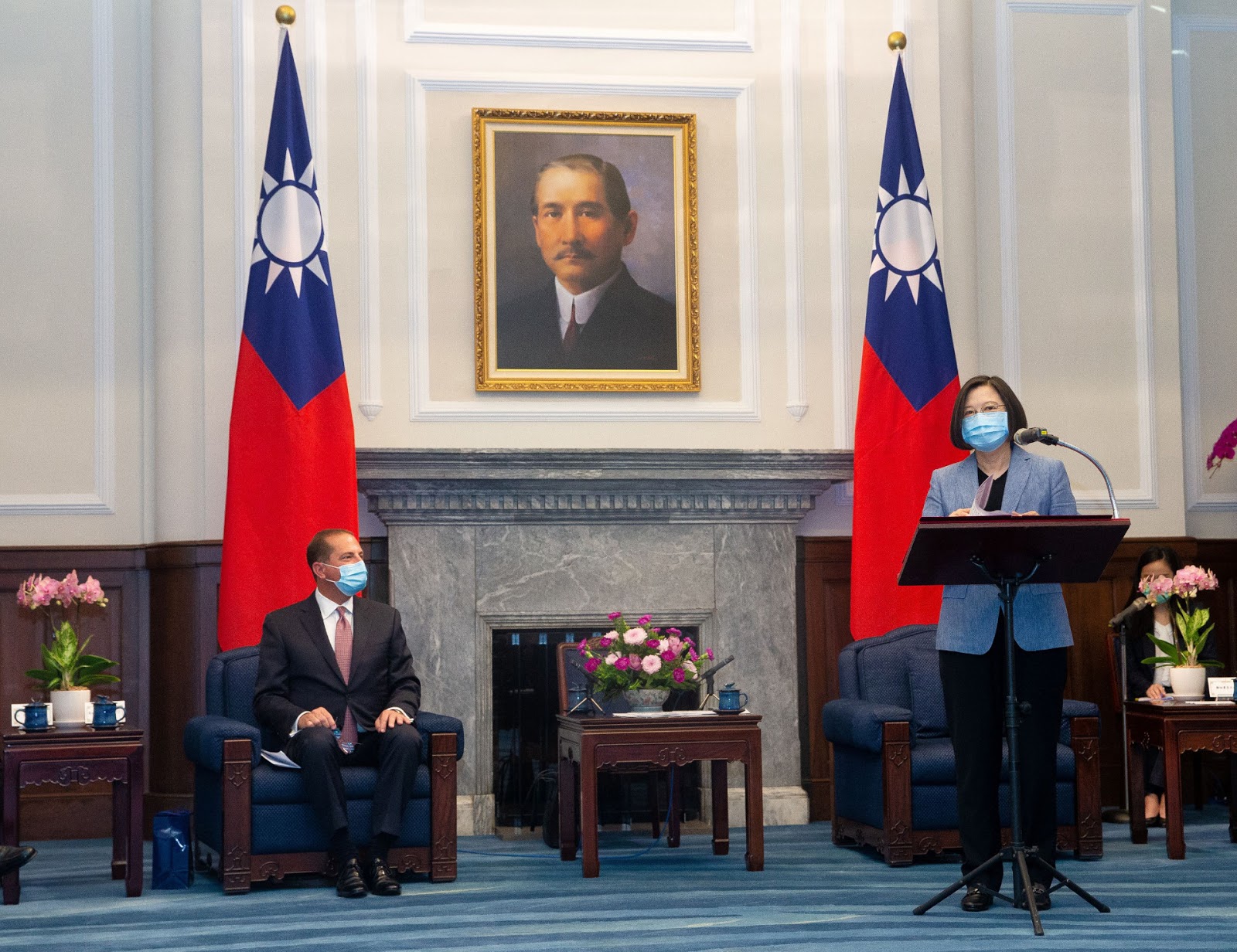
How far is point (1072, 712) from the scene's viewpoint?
5.85 metres

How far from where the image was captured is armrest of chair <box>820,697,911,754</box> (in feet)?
18.8

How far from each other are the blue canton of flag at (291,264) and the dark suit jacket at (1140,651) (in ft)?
12.3

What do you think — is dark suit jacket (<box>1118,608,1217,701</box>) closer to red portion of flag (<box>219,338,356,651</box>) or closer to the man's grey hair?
the man's grey hair

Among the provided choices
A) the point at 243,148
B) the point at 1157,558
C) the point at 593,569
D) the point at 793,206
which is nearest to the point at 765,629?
the point at 593,569

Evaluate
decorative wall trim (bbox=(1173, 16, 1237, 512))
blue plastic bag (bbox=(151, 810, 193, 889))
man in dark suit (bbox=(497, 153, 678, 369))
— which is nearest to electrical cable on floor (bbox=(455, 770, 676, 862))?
blue plastic bag (bbox=(151, 810, 193, 889))

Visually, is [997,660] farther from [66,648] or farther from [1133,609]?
[66,648]

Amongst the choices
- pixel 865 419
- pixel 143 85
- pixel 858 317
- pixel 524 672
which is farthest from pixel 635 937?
pixel 143 85

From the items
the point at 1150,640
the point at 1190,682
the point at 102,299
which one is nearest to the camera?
the point at 1190,682

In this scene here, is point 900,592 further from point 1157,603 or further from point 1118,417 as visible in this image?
point 1118,417

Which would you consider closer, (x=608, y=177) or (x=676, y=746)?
(x=676, y=746)

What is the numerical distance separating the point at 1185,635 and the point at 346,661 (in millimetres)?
3441

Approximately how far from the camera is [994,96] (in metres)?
7.52

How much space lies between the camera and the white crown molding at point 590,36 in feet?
23.3

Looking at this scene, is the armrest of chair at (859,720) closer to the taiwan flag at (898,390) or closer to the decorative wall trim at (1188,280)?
the taiwan flag at (898,390)
